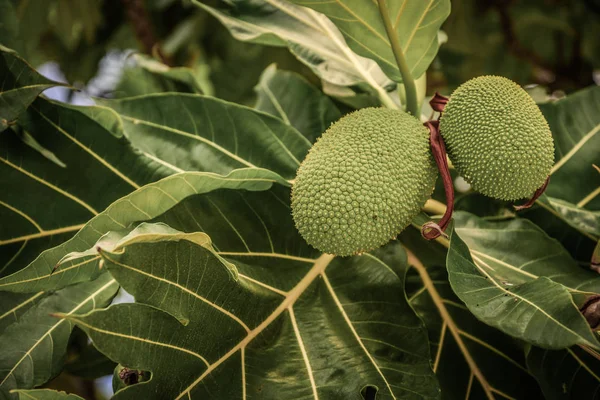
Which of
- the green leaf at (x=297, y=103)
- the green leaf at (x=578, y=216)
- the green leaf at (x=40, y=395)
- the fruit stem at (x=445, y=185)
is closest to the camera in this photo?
the green leaf at (x=40, y=395)

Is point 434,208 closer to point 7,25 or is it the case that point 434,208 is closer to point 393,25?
point 393,25

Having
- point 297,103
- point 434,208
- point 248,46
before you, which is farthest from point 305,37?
point 248,46

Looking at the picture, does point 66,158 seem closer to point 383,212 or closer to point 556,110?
point 383,212

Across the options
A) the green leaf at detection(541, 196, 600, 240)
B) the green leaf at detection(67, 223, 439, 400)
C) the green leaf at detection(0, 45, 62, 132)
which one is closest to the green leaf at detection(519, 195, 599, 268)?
the green leaf at detection(541, 196, 600, 240)

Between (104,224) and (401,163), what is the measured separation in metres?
0.30

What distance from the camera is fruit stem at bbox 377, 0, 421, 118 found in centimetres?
59

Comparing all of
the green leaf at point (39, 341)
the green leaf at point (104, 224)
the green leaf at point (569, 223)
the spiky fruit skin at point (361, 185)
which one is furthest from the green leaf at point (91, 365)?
the green leaf at point (569, 223)

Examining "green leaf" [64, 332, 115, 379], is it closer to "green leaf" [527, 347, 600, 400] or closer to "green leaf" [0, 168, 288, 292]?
"green leaf" [0, 168, 288, 292]

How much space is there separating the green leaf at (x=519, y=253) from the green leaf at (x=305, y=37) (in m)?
0.20

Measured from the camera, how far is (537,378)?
0.63 m

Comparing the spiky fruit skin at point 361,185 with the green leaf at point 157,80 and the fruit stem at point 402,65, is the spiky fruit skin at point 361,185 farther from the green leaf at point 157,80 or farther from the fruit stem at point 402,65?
the green leaf at point 157,80

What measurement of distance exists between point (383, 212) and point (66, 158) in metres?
0.40

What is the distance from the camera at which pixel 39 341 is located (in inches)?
23.6

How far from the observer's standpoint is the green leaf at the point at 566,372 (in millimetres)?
631
